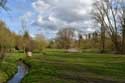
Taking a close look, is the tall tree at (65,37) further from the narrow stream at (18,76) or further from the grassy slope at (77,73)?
the narrow stream at (18,76)

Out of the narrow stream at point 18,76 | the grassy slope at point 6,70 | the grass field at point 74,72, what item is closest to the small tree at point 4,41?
the grassy slope at point 6,70

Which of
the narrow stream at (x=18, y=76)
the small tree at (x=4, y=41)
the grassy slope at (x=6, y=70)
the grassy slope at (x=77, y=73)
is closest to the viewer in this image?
the grassy slope at (x=77, y=73)

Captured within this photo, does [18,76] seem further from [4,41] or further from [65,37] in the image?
[65,37]

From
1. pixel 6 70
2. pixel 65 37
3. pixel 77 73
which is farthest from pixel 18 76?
pixel 65 37

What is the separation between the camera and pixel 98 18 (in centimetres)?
9731

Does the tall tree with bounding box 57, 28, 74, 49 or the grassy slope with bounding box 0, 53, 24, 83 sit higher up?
the tall tree with bounding box 57, 28, 74, 49

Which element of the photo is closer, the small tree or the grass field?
the grass field

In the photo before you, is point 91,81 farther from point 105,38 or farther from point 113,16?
point 105,38

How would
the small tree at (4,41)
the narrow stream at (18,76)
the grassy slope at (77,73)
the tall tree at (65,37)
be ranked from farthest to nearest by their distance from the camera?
the tall tree at (65,37) → the small tree at (4,41) → the narrow stream at (18,76) → the grassy slope at (77,73)

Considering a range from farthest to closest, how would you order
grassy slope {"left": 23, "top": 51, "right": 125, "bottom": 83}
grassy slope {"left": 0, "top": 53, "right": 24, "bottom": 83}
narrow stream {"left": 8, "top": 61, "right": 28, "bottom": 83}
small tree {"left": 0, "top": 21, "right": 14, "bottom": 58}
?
small tree {"left": 0, "top": 21, "right": 14, "bottom": 58} → grassy slope {"left": 0, "top": 53, "right": 24, "bottom": 83} → narrow stream {"left": 8, "top": 61, "right": 28, "bottom": 83} → grassy slope {"left": 23, "top": 51, "right": 125, "bottom": 83}

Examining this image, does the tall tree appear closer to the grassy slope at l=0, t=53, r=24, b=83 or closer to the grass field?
the grassy slope at l=0, t=53, r=24, b=83

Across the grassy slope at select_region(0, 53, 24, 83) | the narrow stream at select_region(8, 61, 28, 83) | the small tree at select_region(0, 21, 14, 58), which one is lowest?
the narrow stream at select_region(8, 61, 28, 83)

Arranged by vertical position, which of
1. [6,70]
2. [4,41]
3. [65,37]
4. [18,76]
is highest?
[65,37]

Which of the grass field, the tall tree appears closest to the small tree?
the grass field
